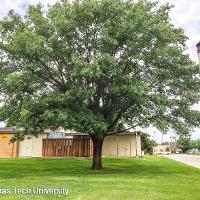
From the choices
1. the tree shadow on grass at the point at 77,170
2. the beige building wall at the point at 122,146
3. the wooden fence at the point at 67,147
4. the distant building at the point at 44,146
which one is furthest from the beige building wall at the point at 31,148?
the tree shadow on grass at the point at 77,170

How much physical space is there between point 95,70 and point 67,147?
26.0m

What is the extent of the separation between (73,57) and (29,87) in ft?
13.1

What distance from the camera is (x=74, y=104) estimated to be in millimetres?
25328

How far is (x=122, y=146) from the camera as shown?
173 ft

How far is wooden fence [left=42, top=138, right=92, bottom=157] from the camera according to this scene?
4781cm

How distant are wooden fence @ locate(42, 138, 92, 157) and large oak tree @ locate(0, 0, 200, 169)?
62.5ft

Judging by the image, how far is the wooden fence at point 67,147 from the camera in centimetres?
4781

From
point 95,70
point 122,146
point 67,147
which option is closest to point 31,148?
point 67,147

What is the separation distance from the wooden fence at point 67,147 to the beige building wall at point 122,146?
5.92 metres

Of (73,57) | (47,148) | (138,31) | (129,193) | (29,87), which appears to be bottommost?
(129,193)

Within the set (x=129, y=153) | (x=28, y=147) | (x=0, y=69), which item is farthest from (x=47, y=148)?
(x=0, y=69)

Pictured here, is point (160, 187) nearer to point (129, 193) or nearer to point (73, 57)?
point (129, 193)

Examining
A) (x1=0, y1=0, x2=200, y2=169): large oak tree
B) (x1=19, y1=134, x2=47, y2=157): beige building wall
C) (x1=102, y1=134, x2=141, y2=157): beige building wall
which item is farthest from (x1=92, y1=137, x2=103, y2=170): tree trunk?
(x1=102, y1=134, x2=141, y2=157): beige building wall

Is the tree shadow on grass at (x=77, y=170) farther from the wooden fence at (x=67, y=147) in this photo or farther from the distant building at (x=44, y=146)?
the wooden fence at (x=67, y=147)
